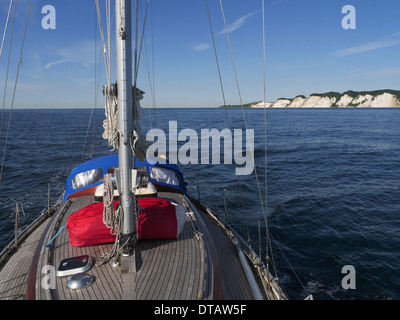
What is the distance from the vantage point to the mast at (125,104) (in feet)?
15.2

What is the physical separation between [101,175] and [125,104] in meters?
6.63

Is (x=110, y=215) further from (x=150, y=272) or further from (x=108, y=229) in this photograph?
(x=150, y=272)

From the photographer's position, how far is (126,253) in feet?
17.3

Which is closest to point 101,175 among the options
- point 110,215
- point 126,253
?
point 110,215

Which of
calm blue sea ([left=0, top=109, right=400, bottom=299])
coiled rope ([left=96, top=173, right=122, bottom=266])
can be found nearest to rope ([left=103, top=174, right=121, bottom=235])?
coiled rope ([left=96, top=173, right=122, bottom=266])

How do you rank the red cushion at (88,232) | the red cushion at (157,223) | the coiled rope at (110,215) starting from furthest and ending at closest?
the red cushion at (157,223)
the red cushion at (88,232)
the coiled rope at (110,215)

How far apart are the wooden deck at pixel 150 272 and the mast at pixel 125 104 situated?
702mm

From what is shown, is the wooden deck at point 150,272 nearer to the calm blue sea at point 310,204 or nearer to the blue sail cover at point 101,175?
the blue sail cover at point 101,175

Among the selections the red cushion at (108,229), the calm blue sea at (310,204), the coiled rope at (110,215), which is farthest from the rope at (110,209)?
→ the calm blue sea at (310,204)

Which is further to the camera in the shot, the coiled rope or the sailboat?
the coiled rope

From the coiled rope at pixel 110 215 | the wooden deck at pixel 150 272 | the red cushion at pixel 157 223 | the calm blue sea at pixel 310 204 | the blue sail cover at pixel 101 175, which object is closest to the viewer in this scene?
the wooden deck at pixel 150 272

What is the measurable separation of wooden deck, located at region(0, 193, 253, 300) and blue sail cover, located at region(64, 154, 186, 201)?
2982 mm

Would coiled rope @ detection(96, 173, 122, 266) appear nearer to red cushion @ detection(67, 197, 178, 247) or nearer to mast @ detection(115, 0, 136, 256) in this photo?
mast @ detection(115, 0, 136, 256)

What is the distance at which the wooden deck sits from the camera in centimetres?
455
